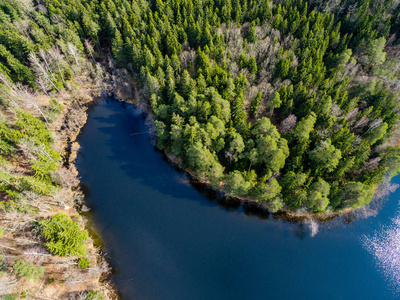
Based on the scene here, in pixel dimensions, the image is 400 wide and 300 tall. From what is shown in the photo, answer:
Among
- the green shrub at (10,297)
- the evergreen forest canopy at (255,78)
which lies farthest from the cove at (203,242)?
the green shrub at (10,297)

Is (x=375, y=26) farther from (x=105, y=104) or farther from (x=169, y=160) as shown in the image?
(x=105, y=104)

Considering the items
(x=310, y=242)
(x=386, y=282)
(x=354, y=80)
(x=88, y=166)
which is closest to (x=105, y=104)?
(x=88, y=166)

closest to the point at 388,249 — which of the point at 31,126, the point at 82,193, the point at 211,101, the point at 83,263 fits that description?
the point at 211,101

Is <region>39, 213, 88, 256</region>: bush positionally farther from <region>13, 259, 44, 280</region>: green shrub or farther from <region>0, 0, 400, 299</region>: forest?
<region>13, 259, 44, 280</region>: green shrub

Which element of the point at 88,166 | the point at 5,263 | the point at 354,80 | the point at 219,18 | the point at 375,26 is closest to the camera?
the point at 5,263

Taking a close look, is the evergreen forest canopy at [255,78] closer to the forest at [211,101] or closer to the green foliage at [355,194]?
the green foliage at [355,194]

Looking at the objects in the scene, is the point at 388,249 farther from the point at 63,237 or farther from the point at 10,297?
the point at 10,297
